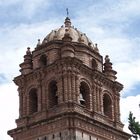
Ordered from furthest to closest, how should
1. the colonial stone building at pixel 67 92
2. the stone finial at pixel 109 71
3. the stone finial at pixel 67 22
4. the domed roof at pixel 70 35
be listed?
1. the stone finial at pixel 67 22
2. the stone finial at pixel 109 71
3. the domed roof at pixel 70 35
4. the colonial stone building at pixel 67 92

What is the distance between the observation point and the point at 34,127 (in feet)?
149

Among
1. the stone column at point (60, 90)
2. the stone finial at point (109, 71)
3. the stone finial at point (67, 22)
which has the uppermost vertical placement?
the stone finial at point (67, 22)

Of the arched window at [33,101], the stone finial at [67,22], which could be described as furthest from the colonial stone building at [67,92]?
the stone finial at [67,22]

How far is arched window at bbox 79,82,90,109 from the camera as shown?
46.1 meters

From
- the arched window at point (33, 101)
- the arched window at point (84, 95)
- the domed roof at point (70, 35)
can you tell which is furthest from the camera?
Answer: the domed roof at point (70, 35)

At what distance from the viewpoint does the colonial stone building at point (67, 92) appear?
44.2m

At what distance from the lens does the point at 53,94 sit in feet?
153

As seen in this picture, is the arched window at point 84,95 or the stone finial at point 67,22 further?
the stone finial at point 67,22

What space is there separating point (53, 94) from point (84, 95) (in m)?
2.27

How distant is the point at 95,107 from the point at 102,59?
5217 millimetres

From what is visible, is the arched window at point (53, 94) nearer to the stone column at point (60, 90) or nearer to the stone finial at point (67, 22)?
the stone column at point (60, 90)

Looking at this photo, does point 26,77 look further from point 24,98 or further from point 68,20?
point 68,20

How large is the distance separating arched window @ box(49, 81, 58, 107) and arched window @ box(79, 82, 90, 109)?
1.88m

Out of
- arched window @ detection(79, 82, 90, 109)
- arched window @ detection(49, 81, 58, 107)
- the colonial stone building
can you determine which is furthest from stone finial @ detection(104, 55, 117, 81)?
arched window @ detection(49, 81, 58, 107)
